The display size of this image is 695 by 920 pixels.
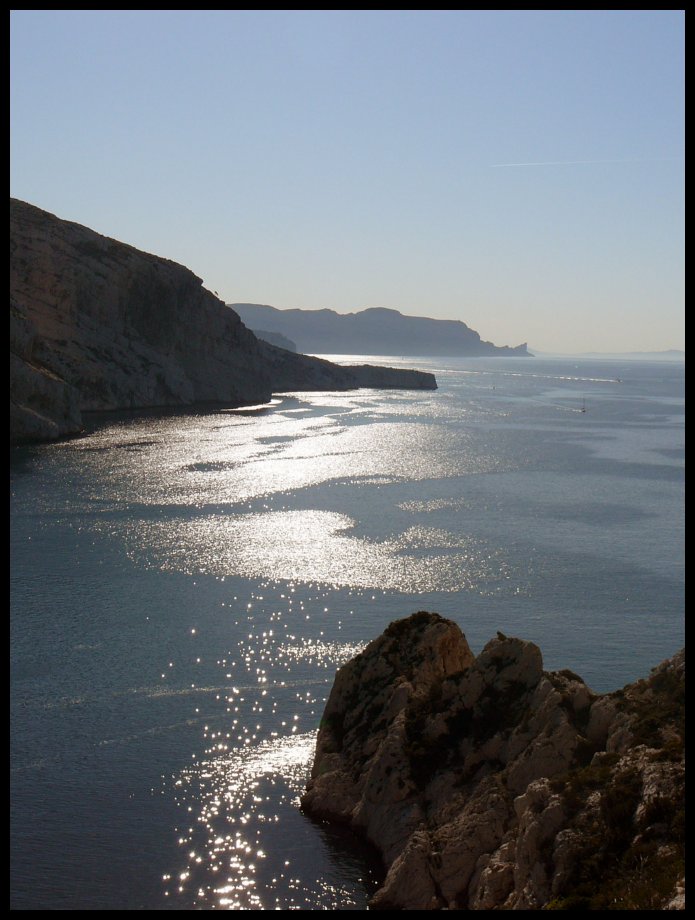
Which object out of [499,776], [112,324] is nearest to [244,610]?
[499,776]

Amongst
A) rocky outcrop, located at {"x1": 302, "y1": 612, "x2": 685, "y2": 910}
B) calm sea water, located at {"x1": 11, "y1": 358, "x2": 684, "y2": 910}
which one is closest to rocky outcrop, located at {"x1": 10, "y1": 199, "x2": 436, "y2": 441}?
calm sea water, located at {"x1": 11, "y1": 358, "x2": 684, "y2": 910}

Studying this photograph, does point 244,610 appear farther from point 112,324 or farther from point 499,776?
point 112,324

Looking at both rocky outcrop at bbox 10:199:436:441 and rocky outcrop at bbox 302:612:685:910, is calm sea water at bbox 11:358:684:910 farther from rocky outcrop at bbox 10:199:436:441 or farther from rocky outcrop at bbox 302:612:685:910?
rocky outcrop at bbox 10:199:436:441

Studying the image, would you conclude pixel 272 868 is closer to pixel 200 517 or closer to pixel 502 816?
pixel 502 816

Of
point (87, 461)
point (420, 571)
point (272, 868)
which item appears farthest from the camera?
point (87, 461)
